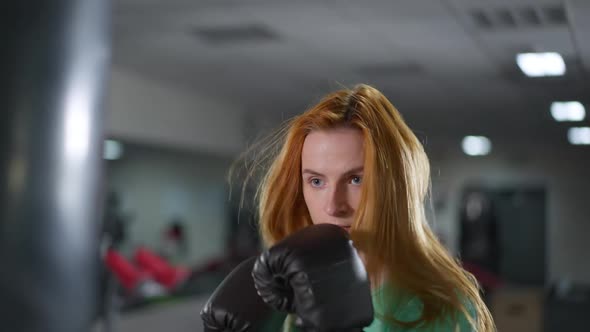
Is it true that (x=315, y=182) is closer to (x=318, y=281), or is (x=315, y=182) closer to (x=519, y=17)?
(x=318, y=281)

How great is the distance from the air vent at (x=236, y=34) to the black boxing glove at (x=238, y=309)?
15.4ft

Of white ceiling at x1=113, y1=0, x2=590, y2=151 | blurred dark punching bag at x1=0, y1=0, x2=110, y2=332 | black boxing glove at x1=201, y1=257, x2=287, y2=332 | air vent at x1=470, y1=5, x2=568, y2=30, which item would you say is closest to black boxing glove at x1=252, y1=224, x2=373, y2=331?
black boxing glove at x1=201, y1=257, x2=287, y2=332

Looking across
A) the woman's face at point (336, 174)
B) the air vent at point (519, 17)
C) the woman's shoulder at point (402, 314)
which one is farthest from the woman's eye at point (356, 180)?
the air vent at point (519, 17)

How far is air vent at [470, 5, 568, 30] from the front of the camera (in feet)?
17.3

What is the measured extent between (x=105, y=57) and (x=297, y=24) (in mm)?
4424

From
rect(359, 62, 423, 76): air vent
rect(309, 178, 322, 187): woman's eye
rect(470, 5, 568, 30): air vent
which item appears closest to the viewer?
rect(309, 178, 322, 187): woman's eye

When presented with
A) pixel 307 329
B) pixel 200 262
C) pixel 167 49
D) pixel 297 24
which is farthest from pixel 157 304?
pixel 307 329

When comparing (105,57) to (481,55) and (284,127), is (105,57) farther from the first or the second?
(481,55)

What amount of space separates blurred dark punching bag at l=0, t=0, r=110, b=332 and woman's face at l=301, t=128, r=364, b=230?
0.50 metres

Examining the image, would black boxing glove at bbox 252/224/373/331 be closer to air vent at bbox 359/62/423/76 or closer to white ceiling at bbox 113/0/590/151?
white ceiling at bbox 113/0/590/151

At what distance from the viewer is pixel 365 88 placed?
5.80 feet

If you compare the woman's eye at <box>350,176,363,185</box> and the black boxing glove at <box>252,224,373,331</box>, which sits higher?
the woman's eye at <box>350,176,363,185</box>

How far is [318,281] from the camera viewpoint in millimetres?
1308

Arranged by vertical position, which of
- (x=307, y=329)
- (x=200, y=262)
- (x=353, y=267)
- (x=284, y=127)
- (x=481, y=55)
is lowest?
(x=200, y=262)
